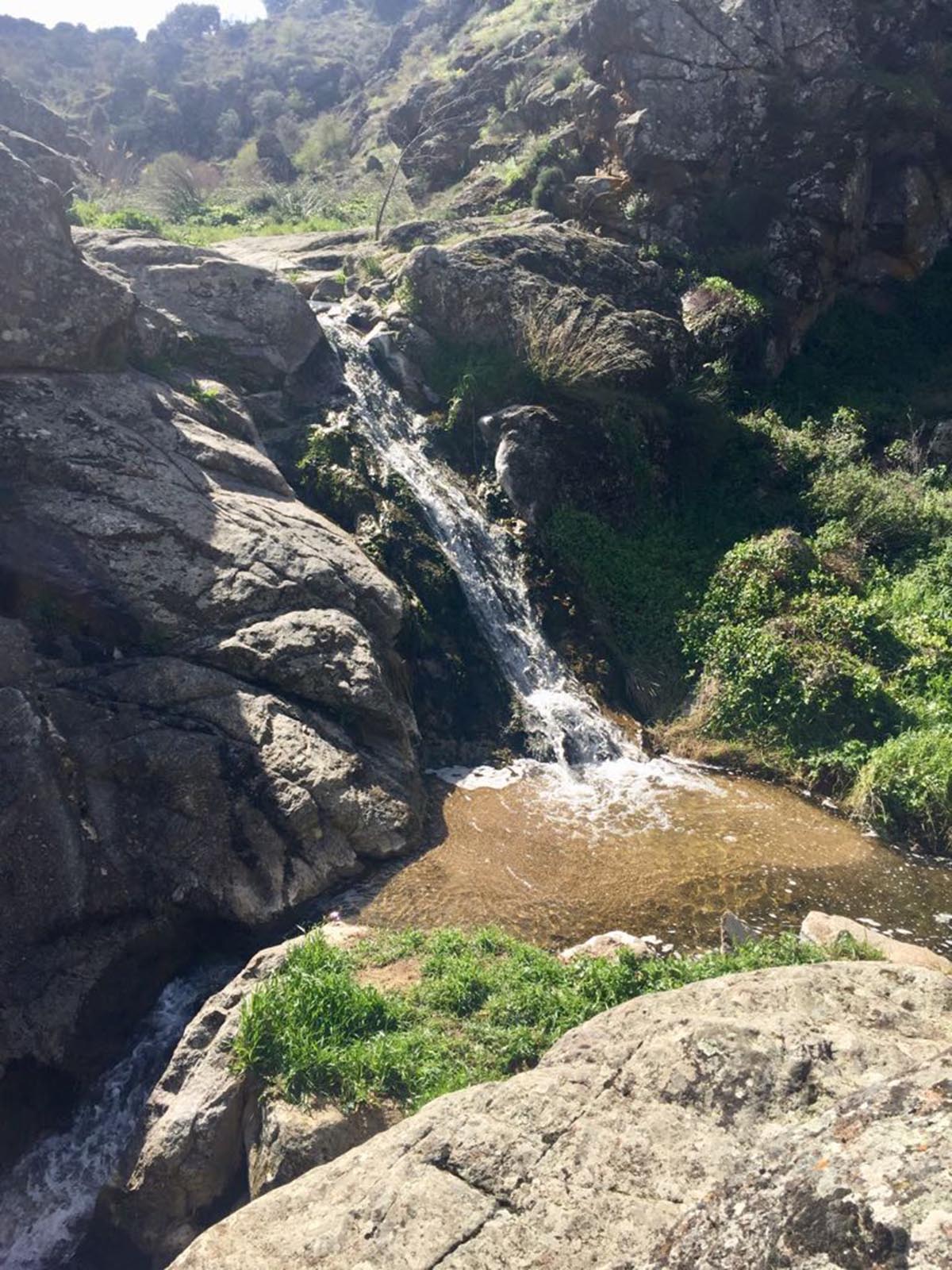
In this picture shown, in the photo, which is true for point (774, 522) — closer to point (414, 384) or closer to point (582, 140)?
point (414, 384)

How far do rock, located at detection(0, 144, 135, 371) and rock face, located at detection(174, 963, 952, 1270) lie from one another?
1065 cm

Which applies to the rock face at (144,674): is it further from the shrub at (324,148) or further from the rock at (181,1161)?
the shrub at (324,148)

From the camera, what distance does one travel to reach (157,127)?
48.2 metres

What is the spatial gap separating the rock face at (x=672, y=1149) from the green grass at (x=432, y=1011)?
1239 mm

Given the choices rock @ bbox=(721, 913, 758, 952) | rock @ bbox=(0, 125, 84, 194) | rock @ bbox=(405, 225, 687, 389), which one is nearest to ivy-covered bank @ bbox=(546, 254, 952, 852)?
rock @ bbox=(405, 225, 687, 389)

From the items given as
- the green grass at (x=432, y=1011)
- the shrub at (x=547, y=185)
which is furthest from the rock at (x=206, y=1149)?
the shrub at (x=547, y=185)

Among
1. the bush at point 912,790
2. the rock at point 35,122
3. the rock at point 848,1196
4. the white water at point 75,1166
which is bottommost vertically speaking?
A: the white water at point 75,1166

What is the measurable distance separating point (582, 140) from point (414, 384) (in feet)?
33.7

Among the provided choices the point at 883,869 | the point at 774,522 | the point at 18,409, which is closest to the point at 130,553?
the point at 18,409

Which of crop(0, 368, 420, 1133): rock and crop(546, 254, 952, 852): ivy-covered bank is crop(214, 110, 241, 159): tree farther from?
crop(0, 368, 420, 1133): rock

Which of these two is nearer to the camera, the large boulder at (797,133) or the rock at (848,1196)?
the rock at (848,1196)

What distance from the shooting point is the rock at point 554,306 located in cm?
1595

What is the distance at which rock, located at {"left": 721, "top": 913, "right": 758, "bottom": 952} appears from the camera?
7.18 m

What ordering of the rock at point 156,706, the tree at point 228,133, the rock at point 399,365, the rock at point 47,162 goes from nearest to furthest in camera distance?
the rock at point 156,706 → the rock at point 399,365 → the rock at point 47,162 → the tree at point 228,133
